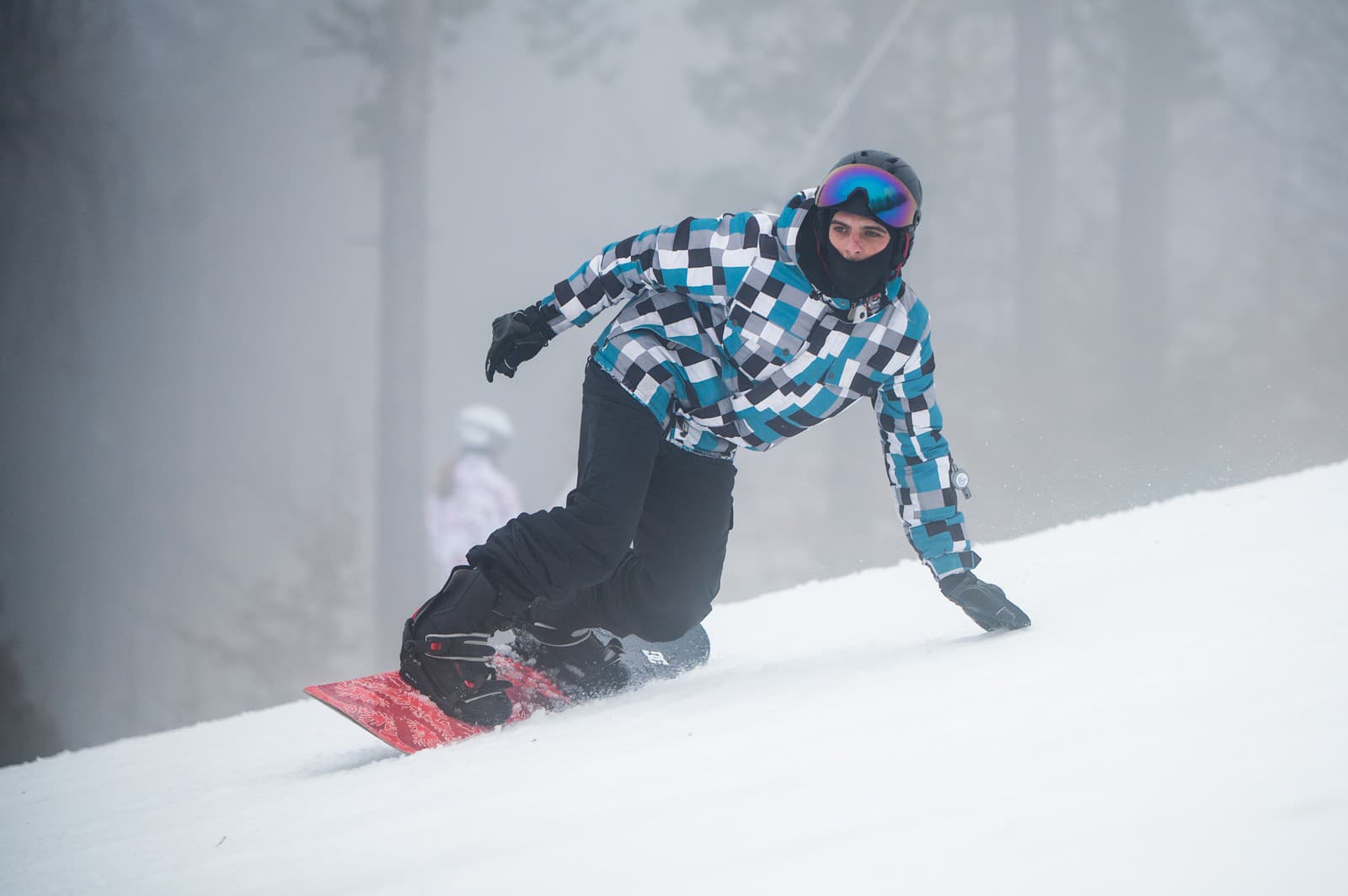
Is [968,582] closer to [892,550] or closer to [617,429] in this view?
[617,429]

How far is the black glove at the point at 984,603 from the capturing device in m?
1.62

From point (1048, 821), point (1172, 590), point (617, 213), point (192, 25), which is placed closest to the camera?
point (1048, 821)

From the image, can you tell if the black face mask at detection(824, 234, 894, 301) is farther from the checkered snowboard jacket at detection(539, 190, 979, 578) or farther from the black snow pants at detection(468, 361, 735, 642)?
the black snow pants at detection(468, 361, 735, 642)

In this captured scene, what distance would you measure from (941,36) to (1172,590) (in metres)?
8.10

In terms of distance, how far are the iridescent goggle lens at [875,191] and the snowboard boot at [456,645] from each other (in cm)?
85

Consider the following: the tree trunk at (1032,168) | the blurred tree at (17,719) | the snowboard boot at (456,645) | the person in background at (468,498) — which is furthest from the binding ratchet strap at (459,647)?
the tree trunk at (1032,168)

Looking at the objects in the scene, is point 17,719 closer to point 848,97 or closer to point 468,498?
point 468,498

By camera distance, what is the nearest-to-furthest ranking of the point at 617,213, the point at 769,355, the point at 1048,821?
the point at 1048,821 < the point at 769,355 < the point at 617,213

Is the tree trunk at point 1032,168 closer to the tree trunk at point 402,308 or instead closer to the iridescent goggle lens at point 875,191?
the tree trunk at point 402,308

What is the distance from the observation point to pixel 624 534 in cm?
154

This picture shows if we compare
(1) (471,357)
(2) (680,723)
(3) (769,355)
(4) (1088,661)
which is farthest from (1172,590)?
(1) (471,357)

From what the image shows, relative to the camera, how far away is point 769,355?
157cm

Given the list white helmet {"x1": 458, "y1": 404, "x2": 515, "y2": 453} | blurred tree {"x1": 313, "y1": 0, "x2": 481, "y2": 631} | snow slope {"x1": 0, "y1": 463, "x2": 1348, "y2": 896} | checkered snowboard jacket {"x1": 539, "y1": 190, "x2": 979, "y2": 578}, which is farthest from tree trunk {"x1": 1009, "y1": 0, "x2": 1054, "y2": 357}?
checkered snowboard jacket {"x1": 539, "y1": 190, "x2": 979, "y2": 578}

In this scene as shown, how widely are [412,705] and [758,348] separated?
0.89m
